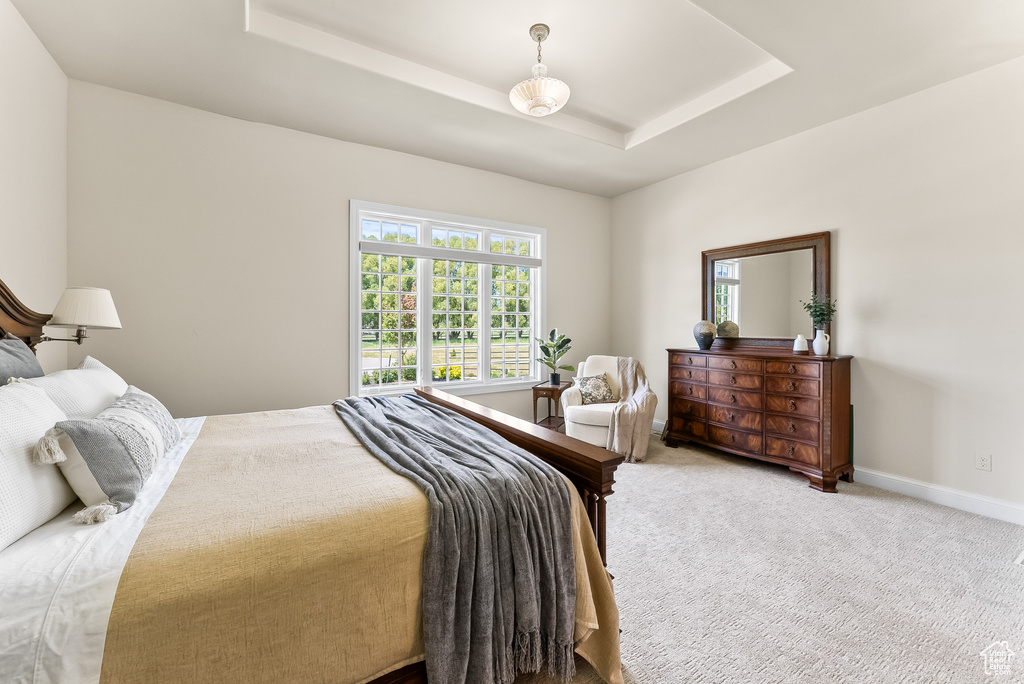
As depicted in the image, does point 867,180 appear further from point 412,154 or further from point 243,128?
point 243,128

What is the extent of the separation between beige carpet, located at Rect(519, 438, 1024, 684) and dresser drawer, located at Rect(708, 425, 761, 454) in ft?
1.65

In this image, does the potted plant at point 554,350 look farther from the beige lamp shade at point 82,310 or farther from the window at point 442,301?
the beige lamp shade at point 82,310

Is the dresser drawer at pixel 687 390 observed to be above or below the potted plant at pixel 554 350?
below

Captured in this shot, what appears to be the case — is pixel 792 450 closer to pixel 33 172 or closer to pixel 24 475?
pixel 24 475

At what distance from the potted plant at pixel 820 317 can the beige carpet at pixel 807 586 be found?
1.09 m

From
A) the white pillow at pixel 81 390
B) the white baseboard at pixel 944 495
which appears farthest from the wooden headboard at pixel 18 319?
the white baseboard at pixel 944 495

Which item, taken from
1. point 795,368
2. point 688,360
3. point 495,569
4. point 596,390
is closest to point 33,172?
point 495,569

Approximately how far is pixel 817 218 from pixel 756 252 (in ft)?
1.72

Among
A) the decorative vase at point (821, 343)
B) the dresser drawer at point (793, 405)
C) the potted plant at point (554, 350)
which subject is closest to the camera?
the dresser drawer at point (793, 405)

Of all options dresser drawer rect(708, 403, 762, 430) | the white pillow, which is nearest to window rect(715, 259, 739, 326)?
dresser drawer rect(708, 403, 762, 430)

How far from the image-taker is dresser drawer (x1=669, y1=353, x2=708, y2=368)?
13.2 ft

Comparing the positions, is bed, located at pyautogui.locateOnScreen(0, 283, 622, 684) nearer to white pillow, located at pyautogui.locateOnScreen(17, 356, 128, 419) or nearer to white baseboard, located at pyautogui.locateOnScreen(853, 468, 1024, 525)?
white pillow, located at pyautogui.locateOnScreen(17, 356, 128, 419)

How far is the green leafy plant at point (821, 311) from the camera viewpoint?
347 cm

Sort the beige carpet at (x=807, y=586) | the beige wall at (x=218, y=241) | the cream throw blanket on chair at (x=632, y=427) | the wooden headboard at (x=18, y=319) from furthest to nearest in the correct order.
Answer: the cream throw blanket on chair at (x=632, y=427) < the beige wall at (x=218, y=241) < the wooden headboard at (x=18, y=319) < the beige carpet at (x=807, y=586)
